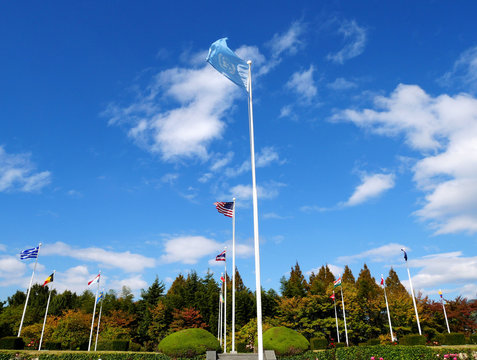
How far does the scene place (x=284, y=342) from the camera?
2469cm

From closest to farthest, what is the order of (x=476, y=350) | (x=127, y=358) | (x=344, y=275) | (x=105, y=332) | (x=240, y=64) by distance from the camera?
1. (x=240, y=64)
2. (x=476, y=350)
3. (x=127, y=358)
4. (x=105, y=332)
5. (x=344, y=275)

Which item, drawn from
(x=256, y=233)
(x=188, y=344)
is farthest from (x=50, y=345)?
(x=256, y=233)

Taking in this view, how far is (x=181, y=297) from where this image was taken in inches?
2012

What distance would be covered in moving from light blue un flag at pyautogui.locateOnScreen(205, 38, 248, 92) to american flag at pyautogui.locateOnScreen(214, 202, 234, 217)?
1094cm

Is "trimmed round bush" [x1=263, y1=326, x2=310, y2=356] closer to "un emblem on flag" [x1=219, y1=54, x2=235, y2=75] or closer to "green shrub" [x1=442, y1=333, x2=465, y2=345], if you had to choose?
"green shrub" [x1=442, y1=333, x2=465, y2=345]

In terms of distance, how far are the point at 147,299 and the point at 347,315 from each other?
29443mm

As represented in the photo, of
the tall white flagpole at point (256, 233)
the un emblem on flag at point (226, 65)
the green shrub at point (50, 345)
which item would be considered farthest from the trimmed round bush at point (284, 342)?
the green shrub at point (50, 345)

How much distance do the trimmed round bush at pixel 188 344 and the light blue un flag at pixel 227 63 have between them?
18219 mm

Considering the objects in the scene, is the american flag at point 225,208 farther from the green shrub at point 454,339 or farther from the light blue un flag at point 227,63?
the green shrub at point 454,339

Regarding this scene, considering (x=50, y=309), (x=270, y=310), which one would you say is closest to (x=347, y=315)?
(x=270, y=310)

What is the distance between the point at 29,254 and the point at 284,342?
23.3m

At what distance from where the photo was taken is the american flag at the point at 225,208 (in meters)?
23.8

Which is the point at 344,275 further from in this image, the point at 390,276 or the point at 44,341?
the point at 44,341

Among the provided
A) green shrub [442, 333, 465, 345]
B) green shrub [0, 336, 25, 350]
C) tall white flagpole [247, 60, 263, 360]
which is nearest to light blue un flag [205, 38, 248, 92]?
tall white flagpole [247, 60, 263, 360]
